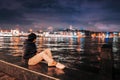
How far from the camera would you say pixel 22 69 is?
7531 millimetres

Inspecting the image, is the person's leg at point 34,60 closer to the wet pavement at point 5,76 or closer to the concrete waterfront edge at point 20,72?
the concrete waterfront edge at point 20,72

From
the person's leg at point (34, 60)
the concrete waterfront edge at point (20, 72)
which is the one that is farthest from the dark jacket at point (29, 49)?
the concrete waterfront edge at point (20, 72)

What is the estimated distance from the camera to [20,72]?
25.1 ft

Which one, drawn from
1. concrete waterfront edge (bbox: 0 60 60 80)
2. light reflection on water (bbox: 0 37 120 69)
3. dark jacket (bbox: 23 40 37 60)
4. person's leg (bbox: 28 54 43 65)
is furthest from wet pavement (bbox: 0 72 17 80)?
light reflection on water (bbox: 0 37 120 69)

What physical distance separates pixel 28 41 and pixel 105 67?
383 cm

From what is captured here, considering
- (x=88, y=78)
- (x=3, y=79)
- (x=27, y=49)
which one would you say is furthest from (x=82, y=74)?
(x=3, y=79)

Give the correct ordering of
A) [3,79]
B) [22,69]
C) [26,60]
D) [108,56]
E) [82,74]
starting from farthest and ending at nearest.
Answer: [26,60]
[3,79]
[22,69]
[82,74]
[108,56]

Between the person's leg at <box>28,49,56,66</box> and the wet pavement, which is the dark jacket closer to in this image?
the person's leg at <box>28,49,56,66</box>

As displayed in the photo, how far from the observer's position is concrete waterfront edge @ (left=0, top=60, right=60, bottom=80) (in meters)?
6.58

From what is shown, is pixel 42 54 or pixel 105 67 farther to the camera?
pixel 42 54

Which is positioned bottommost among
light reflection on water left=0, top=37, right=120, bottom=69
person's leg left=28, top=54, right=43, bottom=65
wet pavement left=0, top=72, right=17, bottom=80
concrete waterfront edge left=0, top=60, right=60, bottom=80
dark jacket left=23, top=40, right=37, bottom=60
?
light reflection on water left=0, top=37, right=120, bottom=69

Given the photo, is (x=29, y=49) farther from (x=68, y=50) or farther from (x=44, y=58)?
(x=68, y=50)

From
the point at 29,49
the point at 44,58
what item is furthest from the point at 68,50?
the point at 44,58

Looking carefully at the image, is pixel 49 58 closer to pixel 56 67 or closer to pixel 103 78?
pixel 56 67
